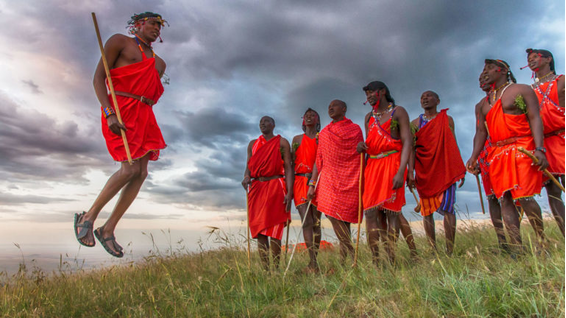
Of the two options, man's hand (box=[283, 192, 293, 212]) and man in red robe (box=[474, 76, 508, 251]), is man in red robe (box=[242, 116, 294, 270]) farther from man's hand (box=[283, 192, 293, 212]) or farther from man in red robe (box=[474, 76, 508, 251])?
man in red robe (box=[474, 76, 508, 251])

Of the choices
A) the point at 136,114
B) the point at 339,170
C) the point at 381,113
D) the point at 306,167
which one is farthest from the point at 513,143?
the point at 136,114

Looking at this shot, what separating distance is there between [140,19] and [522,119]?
5.43 m

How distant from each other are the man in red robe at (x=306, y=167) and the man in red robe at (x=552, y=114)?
133 inches

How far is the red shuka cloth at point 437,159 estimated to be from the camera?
676 cm

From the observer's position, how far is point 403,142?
5.91m

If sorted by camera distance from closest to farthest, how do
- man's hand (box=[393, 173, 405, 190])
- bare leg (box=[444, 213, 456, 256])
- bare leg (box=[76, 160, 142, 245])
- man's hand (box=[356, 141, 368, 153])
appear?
bare leg (box=[76, 160, 142, 245]) → man's hand (box=[393, 173, 405, 190]) → man's hand (box=[356, 141, 368, 153]) → bare leg (box=[444, 213, 456, 256])

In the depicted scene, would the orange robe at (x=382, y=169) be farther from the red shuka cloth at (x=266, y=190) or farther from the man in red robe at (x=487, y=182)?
the red shuka cloth at (x=266, y=190)

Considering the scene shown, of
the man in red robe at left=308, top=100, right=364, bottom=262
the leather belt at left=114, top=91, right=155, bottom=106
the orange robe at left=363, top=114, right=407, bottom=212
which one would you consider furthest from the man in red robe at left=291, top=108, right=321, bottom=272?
the leather belt at left=114, top=91, right=155, bottom=106

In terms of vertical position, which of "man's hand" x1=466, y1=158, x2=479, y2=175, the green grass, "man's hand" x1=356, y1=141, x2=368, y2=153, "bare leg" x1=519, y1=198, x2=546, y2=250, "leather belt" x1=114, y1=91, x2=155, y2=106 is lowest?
the green grass

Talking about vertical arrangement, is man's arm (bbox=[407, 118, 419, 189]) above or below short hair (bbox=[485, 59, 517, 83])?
below

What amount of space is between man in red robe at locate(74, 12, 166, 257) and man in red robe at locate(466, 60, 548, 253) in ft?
15.2

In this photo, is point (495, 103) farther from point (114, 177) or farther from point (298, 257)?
point (114, 177)

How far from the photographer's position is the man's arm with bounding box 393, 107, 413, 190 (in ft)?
18.7

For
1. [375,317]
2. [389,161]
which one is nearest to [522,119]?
[389,161]
